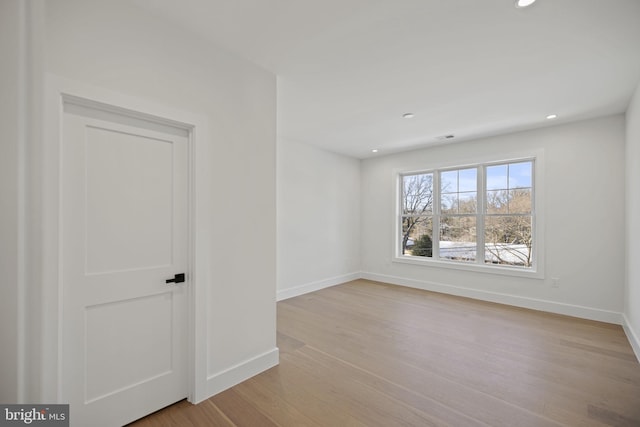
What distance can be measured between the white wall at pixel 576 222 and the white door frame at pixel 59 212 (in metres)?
4.28

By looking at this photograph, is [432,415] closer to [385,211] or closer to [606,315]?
[606,315]

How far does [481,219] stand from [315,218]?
281cm

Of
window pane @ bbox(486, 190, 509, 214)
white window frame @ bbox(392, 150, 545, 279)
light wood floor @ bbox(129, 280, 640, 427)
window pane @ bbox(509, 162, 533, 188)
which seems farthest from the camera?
window pane @ bbox(486, 190, 509, 214)

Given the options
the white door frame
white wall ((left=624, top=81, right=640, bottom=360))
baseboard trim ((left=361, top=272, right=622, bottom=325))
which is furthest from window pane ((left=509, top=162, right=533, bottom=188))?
the white door frame

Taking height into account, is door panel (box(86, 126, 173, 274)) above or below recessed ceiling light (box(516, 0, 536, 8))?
below

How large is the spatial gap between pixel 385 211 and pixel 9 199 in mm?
5544

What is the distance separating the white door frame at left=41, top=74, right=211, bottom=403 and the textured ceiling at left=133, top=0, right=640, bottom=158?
0.66m

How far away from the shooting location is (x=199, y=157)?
2020 mm

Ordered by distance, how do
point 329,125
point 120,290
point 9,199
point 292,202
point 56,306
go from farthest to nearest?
point 292,202 → point 329,125 → point 120,290 → point 56,306 → point 9,199

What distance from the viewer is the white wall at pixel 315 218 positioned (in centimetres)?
463

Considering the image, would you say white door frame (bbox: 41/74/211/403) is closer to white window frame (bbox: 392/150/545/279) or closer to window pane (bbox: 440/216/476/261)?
white window frame (bbox: 392/150/545/279)

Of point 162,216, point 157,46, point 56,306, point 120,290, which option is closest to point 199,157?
point 162,216

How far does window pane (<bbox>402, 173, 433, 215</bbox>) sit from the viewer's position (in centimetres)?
538

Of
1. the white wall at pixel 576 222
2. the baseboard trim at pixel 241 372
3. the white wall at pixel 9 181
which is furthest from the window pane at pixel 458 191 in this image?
the white wall at pixel 9 181
